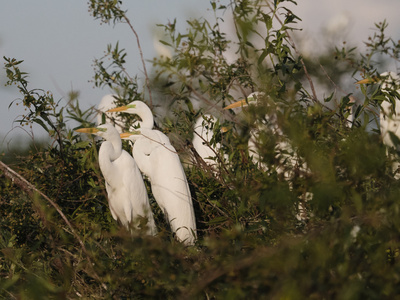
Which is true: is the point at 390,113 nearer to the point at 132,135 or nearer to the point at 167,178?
the point at 167,178

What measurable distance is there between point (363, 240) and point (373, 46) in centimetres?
128

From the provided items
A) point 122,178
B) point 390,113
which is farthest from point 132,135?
point 390,113

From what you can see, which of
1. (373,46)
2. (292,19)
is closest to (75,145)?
(292,19)

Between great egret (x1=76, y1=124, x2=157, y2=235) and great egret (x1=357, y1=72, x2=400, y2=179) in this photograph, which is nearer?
great egret (x1=357, y1=72, x2=400, y2=179)

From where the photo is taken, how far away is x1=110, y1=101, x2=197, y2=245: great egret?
3.98 meters

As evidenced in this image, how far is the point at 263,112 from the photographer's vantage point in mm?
1806

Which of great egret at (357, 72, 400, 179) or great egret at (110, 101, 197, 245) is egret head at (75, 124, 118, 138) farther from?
great egret at (357, 72, 400, 179)

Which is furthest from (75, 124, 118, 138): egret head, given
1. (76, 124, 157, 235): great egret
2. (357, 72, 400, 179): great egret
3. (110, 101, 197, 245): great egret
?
(357, 72, 400, 179): great egret

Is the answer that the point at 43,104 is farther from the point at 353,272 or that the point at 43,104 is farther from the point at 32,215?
the point at 353,272

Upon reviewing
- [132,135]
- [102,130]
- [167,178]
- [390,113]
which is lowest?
[390,113]

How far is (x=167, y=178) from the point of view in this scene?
13.4 ft

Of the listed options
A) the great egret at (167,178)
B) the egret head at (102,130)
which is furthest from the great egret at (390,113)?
the egret head at (102,130)

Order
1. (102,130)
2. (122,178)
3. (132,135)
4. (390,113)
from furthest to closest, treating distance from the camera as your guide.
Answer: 1. (132,135)
2. (122,178)
3. (102,130)
4. (390,113)

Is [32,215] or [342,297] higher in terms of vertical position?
[32,215]
